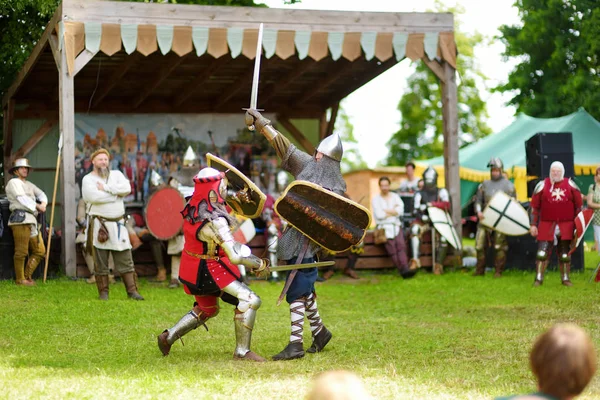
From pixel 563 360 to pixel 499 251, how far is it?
987 centimetres

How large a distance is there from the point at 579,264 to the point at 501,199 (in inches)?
58.1

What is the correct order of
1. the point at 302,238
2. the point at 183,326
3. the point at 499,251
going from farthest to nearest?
the point at 499,251, the point at 302,238, the point at 183,326

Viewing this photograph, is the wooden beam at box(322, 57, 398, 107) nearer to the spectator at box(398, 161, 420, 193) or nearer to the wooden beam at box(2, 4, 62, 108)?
the spectator at box(398, 161, 420, 193)

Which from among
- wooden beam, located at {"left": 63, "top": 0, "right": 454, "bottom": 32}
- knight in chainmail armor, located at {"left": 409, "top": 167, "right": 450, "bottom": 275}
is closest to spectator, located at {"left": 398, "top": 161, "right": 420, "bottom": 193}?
knight in chainmail armor, located at {"left": 409, "top": 167, "right": 450, "bottom": 275}

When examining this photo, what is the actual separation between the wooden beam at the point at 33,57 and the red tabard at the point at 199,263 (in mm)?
5840

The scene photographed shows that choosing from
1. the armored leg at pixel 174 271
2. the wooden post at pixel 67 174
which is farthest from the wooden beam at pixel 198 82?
the armored leg at pixel 174 271

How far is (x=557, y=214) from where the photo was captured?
10.9 m

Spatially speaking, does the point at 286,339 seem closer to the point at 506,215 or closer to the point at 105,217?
the point at 105,217

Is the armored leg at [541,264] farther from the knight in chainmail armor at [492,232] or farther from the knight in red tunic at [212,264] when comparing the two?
the knight in red tunic at [212,264]

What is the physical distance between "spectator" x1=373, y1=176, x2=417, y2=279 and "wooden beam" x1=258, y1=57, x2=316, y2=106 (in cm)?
282

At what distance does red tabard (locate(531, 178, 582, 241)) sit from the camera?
10.9 m

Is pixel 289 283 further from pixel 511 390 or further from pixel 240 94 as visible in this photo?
pixel 240 94

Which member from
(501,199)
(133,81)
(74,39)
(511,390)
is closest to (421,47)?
(501,199)

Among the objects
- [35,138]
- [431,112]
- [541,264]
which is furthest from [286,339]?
[431,112]
